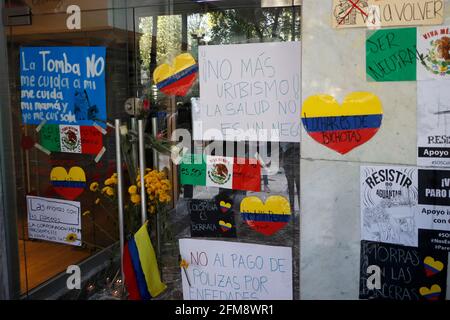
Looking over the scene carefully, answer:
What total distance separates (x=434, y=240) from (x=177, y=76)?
1907mm

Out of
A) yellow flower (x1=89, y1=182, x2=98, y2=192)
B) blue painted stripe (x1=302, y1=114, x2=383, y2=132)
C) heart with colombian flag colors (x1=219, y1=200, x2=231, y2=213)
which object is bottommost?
heart with colombian flag colors (x1=219, y1=200, x2=231, y2=213)

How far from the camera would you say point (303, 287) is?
2.75 metres

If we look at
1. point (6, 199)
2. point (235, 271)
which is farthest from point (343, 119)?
point (6, 199)

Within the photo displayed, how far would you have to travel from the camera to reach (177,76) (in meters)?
3.08

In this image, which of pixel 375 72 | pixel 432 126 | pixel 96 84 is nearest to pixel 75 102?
pixel 96 84

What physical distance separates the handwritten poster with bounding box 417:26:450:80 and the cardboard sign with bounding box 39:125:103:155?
2.29 meters

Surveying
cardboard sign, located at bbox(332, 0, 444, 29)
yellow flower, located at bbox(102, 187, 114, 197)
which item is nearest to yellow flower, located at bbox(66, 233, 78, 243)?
yellow flower, located at bbox(102, 187, 114, 197)

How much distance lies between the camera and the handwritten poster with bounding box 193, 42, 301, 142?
111 inches

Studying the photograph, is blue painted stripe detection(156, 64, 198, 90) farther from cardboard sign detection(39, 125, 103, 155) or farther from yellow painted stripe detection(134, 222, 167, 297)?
yellow painted stripe detection(134, 222, 167, 297)

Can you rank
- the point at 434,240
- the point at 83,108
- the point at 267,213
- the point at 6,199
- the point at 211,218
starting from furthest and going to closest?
the point at 6,199 → the point at 83,108 → the point at 211,218 → the point at 267,213 → the point at 434,240

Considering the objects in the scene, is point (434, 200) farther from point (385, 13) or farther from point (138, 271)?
point (138, 271)

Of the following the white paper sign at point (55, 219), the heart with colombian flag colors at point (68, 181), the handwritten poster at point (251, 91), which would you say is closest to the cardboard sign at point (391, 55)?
the handwritten poster at point (251, 91)
